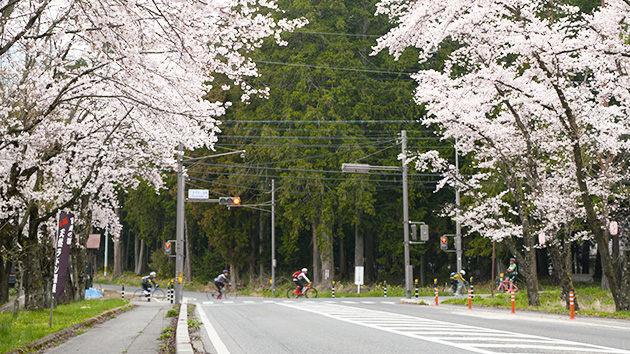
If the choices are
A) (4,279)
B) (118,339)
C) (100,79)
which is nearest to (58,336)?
A: (118,339)

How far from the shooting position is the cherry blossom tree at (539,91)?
16.7 m

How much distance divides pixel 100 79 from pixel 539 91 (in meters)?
14.6

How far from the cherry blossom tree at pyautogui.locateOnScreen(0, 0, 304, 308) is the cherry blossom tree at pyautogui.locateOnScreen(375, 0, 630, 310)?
5669 millimetres

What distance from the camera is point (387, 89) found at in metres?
41.1

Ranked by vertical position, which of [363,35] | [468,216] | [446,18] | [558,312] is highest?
[363,35]

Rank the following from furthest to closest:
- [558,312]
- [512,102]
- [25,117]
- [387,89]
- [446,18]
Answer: [387,89], [512,102], [558,312], [446,18], [25,117]

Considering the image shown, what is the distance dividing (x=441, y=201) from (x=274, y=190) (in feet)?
39.9

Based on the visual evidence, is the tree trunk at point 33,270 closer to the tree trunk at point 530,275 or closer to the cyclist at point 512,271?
the tree trunk at point 530,275

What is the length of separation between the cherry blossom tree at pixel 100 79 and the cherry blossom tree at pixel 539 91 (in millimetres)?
5669

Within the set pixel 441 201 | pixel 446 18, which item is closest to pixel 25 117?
pixel 446 18

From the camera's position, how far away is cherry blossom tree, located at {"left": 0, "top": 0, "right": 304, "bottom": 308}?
968 cm

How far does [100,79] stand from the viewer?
12609mm

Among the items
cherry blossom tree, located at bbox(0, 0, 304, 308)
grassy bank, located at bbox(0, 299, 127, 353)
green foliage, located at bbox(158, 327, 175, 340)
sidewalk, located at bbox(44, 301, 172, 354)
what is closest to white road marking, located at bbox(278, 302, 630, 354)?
green foliage, located at bbox(158, 327, 175, 340)

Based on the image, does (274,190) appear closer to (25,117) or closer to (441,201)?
(441,201)
